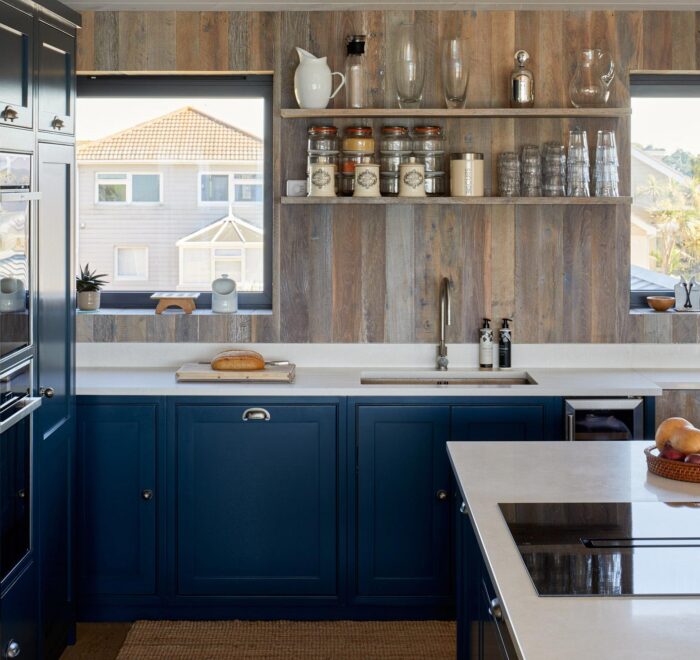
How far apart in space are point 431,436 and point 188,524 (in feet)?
3.30

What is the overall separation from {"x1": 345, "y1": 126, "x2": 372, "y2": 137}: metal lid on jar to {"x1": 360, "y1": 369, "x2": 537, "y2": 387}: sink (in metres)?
1.00

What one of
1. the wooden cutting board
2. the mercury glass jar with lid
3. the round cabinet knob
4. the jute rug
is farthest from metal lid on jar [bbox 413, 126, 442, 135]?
the round cabinet knob

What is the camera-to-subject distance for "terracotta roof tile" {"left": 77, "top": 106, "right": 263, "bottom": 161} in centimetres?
444

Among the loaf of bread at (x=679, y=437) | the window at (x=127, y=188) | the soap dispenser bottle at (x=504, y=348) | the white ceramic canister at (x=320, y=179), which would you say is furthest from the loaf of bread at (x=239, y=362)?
the loaf of bread at (x=679, y=437)

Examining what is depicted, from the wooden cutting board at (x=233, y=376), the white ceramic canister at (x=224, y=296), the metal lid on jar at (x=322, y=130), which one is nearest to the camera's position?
the wooden cutting board at (x=233, y=376)

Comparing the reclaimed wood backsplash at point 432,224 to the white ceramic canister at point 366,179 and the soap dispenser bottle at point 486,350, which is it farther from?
the white ceramic canister at point 366,179

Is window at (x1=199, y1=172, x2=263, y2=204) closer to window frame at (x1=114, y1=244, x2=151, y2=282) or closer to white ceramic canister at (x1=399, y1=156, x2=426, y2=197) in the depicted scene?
window frame at (x1=114, y1=244, x2=151, y2=282)

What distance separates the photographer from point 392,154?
4152mm

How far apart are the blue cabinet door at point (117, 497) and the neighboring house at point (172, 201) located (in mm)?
902

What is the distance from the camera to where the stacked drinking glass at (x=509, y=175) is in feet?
13.5

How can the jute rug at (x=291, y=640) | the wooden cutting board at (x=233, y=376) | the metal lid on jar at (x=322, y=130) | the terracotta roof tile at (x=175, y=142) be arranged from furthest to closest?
the terracotta roof tile at (x=175, y=142)
the metal lid on jar at (x=322, y=130)
the wooden cutting board at (x=233, y=376)
the jute rug at (x=291, y=640)

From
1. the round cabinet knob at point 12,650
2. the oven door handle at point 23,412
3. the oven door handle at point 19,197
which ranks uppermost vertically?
the oven door handle at point 19,197

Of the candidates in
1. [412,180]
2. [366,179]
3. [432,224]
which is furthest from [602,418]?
[366,179]

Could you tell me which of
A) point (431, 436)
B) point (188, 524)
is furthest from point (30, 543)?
point (431, 436)
